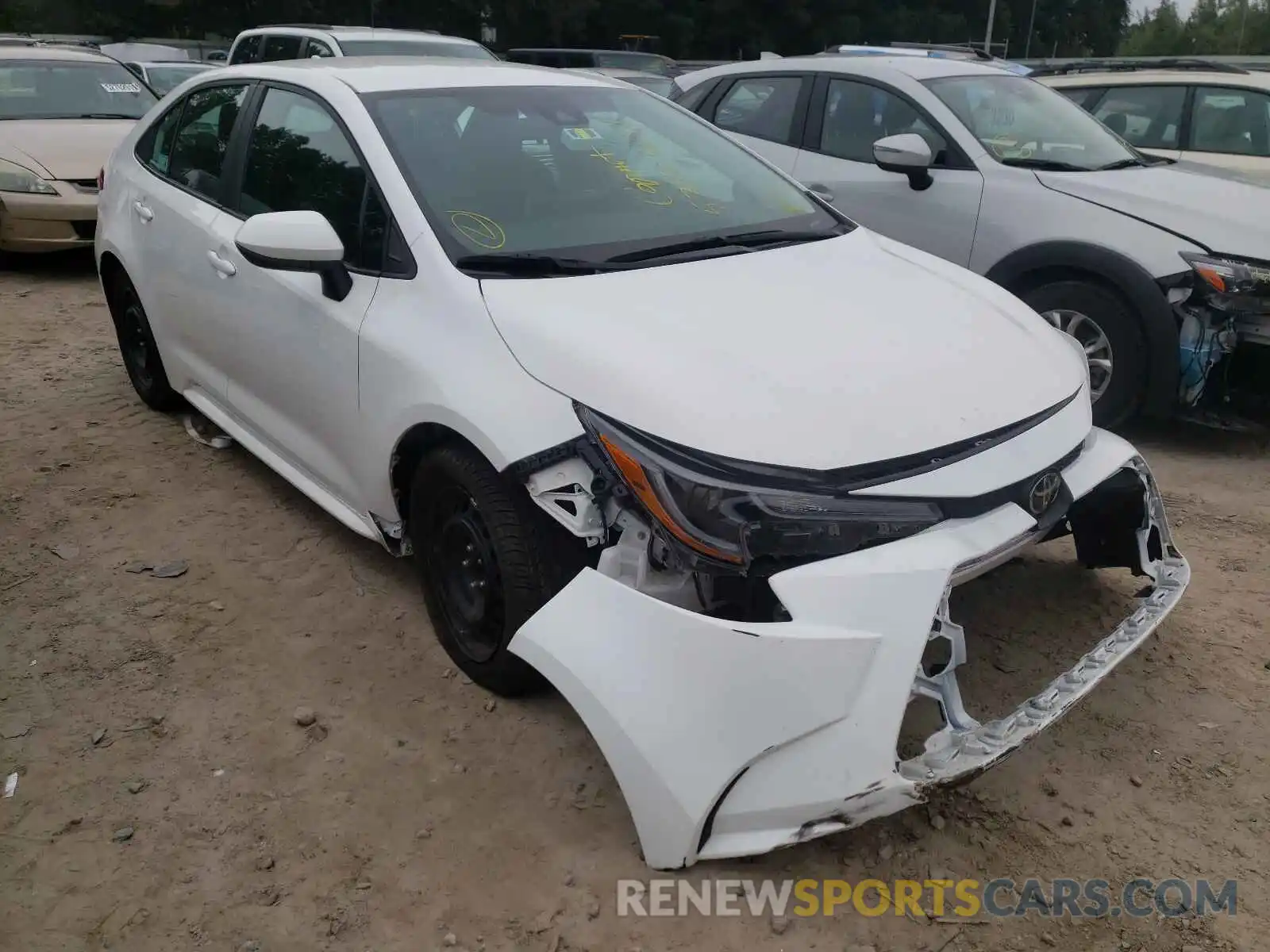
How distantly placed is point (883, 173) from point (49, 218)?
598 cm

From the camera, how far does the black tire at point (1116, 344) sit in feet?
15.6

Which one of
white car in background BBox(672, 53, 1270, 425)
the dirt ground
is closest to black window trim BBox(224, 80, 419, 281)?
the dirt ground

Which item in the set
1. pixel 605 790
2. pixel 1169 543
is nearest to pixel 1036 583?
pixel 1169 543

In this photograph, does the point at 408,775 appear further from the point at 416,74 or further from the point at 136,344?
the point at 136,344

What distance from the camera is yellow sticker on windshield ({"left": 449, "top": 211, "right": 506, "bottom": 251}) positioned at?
2.95 metres

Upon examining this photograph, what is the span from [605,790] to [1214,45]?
70161 mm

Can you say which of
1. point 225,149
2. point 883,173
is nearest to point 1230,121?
point 883,173

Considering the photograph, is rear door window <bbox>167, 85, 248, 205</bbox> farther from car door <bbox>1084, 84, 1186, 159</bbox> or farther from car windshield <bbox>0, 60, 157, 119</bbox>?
car door <bbox>1084, 84, 1186, 159</bbox>

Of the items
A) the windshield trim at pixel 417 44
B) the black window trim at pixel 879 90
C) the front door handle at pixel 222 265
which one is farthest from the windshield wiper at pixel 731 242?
the windshield trim at pixel 417 44

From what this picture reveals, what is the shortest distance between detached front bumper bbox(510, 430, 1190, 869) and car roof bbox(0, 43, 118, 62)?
9.07 m

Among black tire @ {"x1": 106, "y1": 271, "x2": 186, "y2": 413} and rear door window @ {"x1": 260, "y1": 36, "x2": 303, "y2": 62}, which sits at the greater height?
rear door window @ {"x1": 260, "y1": 36, "x2": 303, "y2": 62}

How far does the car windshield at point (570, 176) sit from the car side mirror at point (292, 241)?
0.96ft

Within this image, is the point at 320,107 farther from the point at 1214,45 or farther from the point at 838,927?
the point at 1214,45

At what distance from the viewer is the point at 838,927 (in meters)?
2.28
